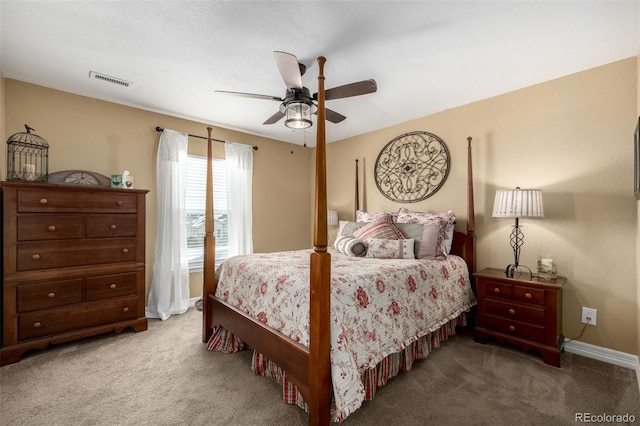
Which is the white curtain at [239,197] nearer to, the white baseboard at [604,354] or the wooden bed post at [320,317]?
the wooden bed post at [320,317]

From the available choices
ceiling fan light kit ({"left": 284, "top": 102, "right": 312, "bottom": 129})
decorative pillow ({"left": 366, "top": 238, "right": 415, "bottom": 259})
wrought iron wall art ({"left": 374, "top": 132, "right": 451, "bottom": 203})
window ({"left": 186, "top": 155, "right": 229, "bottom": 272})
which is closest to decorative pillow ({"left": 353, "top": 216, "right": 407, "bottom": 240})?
decorative pillow ({"left": 366, "top": 238, "right": 415, "bottom": 259})

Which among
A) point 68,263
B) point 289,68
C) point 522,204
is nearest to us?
point 289,68

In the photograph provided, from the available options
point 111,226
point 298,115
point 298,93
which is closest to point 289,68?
point 298,93

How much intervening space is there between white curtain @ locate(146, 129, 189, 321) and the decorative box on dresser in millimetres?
448

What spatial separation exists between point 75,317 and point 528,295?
4.00 m

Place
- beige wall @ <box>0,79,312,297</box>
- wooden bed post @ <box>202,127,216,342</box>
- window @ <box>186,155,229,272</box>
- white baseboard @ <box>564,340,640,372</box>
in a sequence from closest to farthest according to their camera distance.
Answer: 1. white baseboard @ <box>564,340,640,372</box>
2. wooden bed post @ <box>202,127,216,342</box>
3. beige wall @ <box>0,79,312,297</box>
4. window @ <box>186,155,229,272</box>

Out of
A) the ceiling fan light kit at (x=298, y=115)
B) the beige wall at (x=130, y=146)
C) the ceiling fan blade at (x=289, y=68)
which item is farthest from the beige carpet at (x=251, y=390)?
the ceiling fan blade at (x=289, y=68)

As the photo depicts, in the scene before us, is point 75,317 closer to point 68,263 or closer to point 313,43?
point 68,263

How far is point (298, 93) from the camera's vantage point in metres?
2.22

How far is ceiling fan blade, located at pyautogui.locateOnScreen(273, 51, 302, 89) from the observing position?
1777mm

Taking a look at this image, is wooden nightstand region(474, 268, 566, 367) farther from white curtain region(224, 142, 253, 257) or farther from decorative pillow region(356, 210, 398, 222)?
white curtain region(224, 142, 253, 257)

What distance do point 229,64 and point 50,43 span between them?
4.29ft

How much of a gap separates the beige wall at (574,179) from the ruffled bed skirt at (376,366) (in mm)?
1004

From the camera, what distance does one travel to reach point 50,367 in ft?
7.32
